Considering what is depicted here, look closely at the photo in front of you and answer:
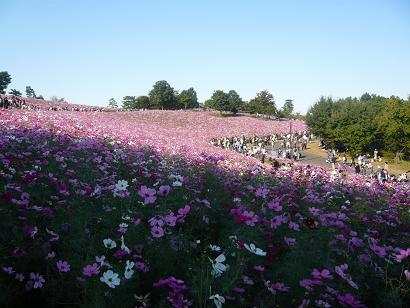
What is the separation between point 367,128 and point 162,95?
45432mm

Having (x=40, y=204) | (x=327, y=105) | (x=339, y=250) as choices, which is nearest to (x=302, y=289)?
(x=339, y=250)

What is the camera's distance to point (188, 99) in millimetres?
85562

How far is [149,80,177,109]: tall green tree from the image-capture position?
7756cm

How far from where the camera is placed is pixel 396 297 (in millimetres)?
2822

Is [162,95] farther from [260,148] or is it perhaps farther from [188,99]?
[260,148]

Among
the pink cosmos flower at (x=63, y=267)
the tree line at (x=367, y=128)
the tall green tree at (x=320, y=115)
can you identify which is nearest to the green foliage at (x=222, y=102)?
the tall green tree at (x=320, y=115)

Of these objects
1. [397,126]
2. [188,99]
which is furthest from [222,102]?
[397,126]

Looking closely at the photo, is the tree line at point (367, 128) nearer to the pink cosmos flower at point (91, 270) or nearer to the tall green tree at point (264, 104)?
the tall green tree at point (264, 104)

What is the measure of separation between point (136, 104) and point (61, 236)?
87864 millimetres

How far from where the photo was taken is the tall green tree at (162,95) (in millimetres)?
77562

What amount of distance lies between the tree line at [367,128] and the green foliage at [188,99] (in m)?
40.2

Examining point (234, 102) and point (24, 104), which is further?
point (234, 102)

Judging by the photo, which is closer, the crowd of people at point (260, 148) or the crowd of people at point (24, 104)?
the crowd of people at point (260, 148)

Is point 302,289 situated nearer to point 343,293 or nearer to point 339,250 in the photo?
point 343,293
